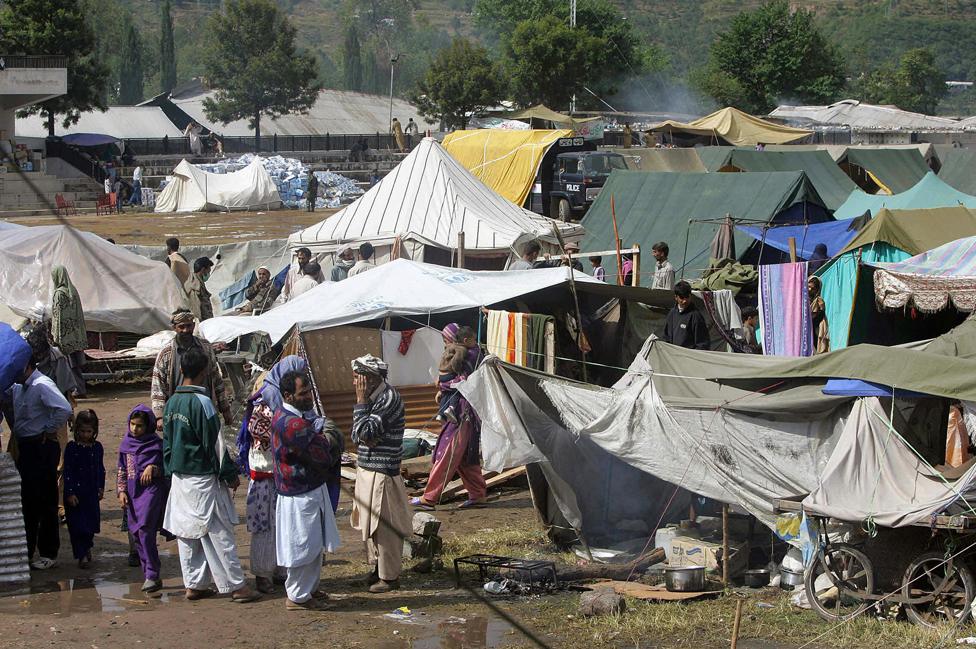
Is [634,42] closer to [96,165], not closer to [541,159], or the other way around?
[96,165]

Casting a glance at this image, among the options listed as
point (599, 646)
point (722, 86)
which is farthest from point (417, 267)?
point (722, 86)

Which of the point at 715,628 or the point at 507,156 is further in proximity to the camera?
the point at 507,156

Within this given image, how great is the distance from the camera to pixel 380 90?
377 ft

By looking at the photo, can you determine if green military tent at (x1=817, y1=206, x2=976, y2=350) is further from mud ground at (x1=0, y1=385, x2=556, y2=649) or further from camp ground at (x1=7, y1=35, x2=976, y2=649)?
mud ground at (x1=0, y1=385, x2=556, y2=649)

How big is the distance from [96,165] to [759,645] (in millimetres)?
37889

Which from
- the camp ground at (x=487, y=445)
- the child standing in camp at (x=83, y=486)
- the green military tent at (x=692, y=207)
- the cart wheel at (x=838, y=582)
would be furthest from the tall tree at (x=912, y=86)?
the child standing in camp at (x=83, y=486)

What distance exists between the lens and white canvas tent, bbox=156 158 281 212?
3525cm

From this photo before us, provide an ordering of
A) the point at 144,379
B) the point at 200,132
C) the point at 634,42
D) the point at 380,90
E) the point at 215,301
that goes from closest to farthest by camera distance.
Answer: the point at 144,379
the point at 215,301
the point at 200,132
the point at 634,42
the point at 380,90

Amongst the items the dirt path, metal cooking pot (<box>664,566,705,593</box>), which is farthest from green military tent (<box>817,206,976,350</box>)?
the dirt path

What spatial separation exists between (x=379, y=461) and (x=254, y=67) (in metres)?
53.1

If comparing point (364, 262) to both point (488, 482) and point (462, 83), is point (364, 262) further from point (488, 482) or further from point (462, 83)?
point (462, 83)

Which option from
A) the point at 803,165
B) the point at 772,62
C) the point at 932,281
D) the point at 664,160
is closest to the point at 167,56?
the point at 772,62

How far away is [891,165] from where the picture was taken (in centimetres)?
2998

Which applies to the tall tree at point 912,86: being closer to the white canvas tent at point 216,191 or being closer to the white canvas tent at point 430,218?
the white canvas tent at point 216,191
